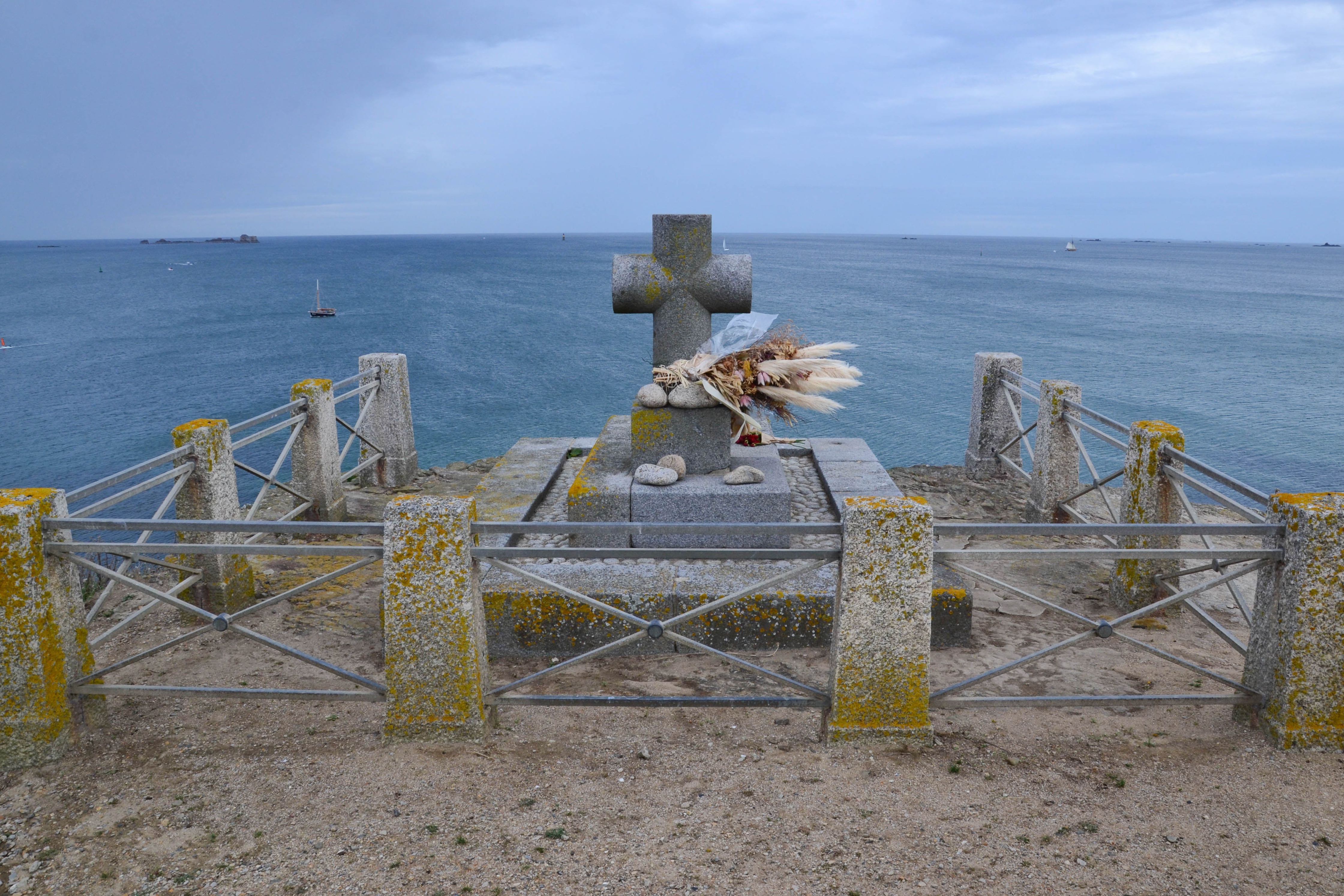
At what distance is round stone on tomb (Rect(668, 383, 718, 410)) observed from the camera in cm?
702

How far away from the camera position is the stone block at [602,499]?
683 centimetres

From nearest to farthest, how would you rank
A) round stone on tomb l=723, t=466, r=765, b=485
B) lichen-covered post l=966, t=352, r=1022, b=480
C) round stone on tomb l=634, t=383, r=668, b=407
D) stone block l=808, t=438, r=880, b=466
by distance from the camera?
round stone on tomb l=723, t=466, r=765, b=485 < round stone on tomb l=634, t=383, r=668, b=407 < stone block l=808, t=438, r=880, b=466 < lichen-covered post l=966, t=352, r=1022, b=480

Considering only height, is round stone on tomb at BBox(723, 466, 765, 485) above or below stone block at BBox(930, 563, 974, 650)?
above

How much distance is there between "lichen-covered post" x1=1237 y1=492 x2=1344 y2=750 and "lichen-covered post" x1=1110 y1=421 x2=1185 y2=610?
7.33 ft

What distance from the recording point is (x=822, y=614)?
19.4ft

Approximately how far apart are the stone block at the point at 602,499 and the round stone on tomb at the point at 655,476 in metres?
0.11

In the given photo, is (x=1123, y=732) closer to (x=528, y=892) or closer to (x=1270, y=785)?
(x=1270, y=785)

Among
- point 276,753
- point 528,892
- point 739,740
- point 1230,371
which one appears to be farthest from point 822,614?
point 1230,371

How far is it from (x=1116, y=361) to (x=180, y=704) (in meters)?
43.6

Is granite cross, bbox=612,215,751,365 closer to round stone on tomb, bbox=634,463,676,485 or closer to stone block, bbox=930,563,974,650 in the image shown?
round stone on tomb, bbox=634,463,676,485

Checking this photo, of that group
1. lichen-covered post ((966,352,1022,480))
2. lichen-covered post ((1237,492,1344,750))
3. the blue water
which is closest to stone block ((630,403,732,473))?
lichen-covered post ((1237,492,1344,750))

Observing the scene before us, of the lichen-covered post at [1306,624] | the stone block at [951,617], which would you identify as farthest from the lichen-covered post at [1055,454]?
the lichen-covered post at [1306,624]

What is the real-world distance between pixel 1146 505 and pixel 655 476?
12.6 feet

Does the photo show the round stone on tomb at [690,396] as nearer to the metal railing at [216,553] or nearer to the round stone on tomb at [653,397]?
the round stone on tomb at [653,397]
